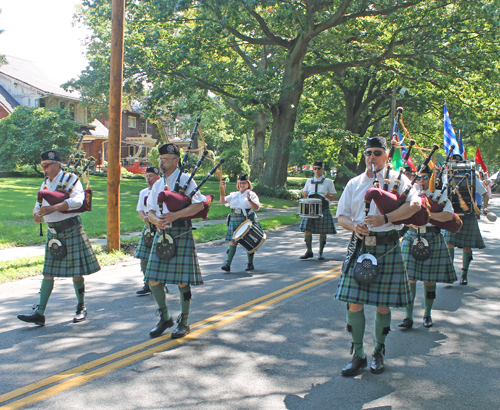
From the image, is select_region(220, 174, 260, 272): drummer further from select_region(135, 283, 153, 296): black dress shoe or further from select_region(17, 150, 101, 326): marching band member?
select_region(17, 150, 101, 326): marching band member

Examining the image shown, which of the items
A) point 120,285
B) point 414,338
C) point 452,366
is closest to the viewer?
point 452,366

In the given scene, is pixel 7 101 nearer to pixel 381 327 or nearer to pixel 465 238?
pixel 465 238

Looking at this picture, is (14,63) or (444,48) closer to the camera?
(444,48)

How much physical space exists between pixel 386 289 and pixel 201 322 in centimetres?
233

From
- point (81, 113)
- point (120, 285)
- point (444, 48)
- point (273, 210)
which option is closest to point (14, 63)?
point (81, 113)

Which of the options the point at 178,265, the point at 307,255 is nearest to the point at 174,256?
the point at 178,265

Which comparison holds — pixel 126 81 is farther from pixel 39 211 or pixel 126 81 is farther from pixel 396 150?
pixel 396 150

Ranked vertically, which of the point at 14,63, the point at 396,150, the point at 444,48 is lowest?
the point at 396,150

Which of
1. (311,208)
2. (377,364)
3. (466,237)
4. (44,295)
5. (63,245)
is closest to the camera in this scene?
(377,364)

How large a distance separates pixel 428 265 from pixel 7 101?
39.2 meters

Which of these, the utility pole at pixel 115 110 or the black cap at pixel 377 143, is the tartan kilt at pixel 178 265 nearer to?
the black cap at pixel 377 143

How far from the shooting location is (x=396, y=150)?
4945 millimetres

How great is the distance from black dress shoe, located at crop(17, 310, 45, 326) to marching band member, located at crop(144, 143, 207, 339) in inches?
50.9

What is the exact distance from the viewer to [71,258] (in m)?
5.83
